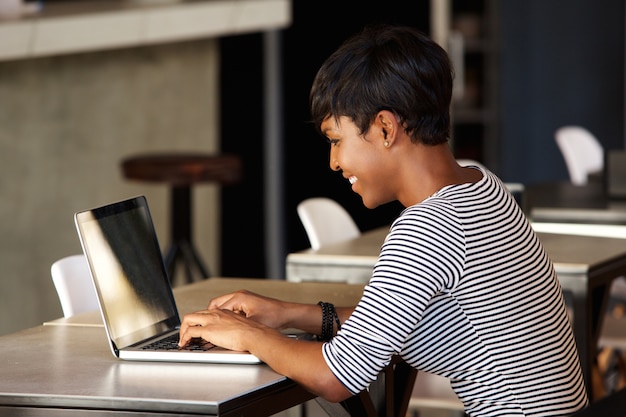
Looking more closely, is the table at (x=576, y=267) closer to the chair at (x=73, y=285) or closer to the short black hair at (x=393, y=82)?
the chair at (x=73, y=285)

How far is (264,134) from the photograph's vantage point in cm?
552

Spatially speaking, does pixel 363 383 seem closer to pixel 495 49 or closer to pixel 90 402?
pixel 90 402

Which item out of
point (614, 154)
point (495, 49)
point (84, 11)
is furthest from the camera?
point (495, 49)

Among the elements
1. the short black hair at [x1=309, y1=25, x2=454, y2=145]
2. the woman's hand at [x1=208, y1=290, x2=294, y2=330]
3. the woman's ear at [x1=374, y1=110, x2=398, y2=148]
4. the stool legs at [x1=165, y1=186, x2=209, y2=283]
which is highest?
the short black hair at [x1=309, y1=25, x2=454, y2=145]

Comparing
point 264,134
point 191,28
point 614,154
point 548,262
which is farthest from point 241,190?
point 548,262

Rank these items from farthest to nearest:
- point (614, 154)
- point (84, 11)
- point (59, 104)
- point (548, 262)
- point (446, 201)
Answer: point (59, 104) < point (84, 11) < point (614, 154) < point (548, 262) < point (446, 201)

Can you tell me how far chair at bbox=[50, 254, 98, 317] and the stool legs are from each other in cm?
192

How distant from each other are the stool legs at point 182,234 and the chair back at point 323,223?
114cm

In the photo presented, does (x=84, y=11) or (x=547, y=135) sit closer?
(x=84, y=11)

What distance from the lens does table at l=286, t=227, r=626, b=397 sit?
262 centimetres

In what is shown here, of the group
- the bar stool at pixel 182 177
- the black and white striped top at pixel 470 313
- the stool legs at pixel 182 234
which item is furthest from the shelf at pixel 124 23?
the black and white striped top at pixel 470 313

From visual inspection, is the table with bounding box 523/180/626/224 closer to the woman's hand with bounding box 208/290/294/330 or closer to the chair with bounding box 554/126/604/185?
the chair with bounding box 554/126/604/185

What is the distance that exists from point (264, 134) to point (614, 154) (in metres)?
2.14

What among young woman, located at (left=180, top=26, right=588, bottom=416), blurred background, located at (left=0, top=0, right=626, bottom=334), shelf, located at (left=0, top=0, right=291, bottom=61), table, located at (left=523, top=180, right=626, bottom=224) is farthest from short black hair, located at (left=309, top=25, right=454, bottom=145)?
shelf, located at (left=0, top=0, right=291, bottom=61)
